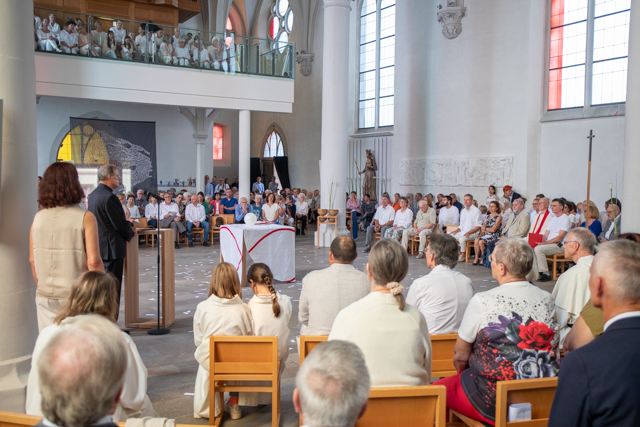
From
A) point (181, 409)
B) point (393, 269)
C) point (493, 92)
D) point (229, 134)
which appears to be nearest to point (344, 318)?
point (393, 269)

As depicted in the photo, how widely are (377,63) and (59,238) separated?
53.7 feet

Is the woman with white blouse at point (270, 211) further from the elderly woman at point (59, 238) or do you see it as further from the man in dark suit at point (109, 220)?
the elderly woman at point (59, 238)

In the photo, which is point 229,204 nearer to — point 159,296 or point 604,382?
point 159,296

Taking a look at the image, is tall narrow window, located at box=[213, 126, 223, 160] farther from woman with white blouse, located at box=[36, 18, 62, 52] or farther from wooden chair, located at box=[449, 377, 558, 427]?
wooden chair, located at box=[449, 377, 558, 427]

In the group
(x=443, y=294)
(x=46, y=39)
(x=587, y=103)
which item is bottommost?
(x=443, y=294)

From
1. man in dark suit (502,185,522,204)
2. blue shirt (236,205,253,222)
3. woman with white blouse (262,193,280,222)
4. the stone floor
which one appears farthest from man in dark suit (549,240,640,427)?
man in dark suit (502,185,522,204)

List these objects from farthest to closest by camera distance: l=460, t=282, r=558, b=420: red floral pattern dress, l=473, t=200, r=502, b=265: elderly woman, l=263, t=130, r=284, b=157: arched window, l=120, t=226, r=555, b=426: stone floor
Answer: l=263, t=130, r=284, b=157: arched window → l=473, t=200, r=502, b=265: elderly woman → l=120, t=226, r=555, b=426: stone floor → l=460, t=282, r=558, b=420: red floral pattern dress

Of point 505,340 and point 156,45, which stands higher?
point 156,45

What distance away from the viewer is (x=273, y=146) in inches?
943

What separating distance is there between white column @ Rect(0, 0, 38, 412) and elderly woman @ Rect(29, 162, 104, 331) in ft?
0.37

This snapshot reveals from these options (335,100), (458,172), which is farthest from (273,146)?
(335,100)

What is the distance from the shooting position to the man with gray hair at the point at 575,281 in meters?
3.60

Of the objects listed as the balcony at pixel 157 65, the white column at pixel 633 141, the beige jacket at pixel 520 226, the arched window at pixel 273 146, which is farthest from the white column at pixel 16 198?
the arched window at pixel 273 146

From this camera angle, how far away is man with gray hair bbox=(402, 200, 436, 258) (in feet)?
38.1
